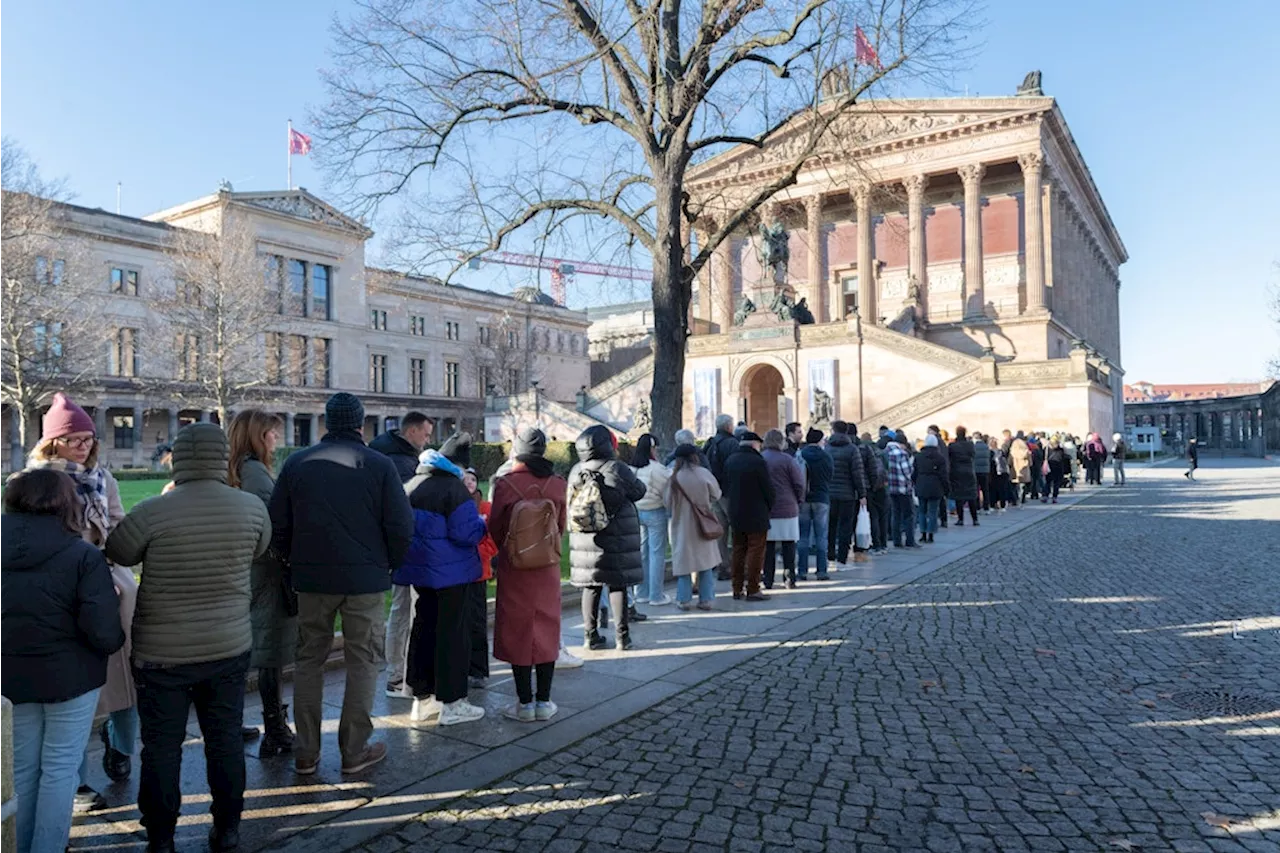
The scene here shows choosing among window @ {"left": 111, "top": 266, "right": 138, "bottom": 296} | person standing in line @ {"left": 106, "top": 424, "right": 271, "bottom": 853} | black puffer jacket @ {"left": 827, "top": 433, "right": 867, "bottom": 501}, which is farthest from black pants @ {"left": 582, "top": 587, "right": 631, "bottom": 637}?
window @ {"left": 111, "top": 266, "right": 138, "bottom": 296}

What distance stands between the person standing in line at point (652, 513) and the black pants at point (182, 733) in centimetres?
554

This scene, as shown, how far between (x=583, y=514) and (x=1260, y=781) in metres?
4.82

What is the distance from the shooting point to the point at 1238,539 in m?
14.2

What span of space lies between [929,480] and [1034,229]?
3718cm

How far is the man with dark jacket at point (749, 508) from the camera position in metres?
9.41

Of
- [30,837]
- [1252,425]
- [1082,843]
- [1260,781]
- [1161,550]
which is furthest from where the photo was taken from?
[1252,425]

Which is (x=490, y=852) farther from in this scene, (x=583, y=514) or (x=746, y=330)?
(x=746, y=330)

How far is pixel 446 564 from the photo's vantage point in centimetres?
537

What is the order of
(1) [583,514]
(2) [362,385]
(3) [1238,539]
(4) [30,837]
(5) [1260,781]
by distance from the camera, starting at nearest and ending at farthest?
(4) [30,837], (5) [1260,781], (1) [583,514], (3) [1238,539], (2) [362,385]

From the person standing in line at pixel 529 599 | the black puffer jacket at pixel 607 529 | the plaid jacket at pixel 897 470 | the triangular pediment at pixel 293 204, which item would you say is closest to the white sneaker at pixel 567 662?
the black puffer jacket at pixel 607 529

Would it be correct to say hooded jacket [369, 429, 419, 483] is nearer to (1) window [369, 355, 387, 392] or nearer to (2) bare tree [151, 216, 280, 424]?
(2) bare tree [151, 216, 280, 424]

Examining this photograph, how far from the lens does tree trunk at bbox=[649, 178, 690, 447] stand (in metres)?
12.8

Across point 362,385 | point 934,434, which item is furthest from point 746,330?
point 362,385

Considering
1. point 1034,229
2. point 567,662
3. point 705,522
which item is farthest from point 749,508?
point 1034,229
